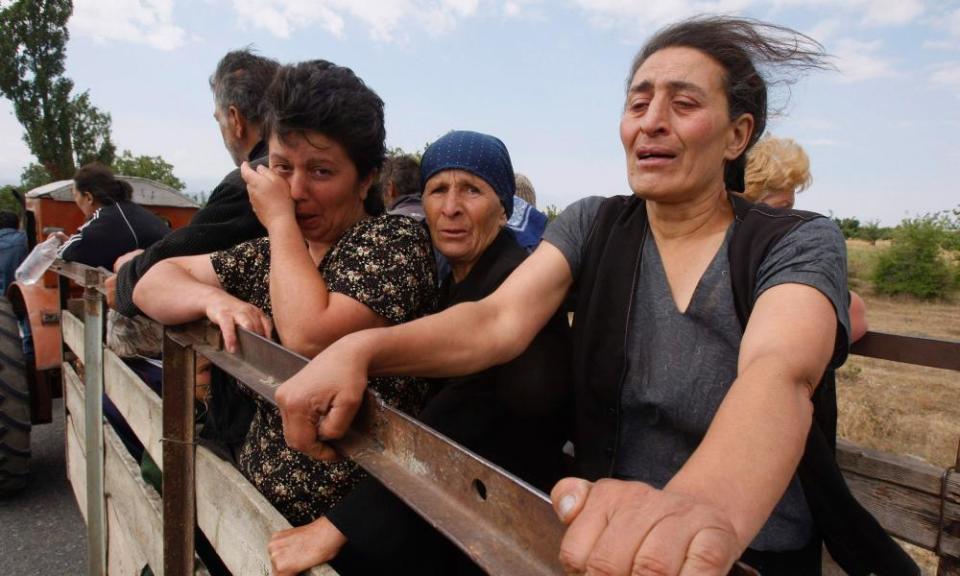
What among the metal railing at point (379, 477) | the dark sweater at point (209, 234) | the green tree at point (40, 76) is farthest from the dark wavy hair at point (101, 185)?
the green tree at point (40, 76)

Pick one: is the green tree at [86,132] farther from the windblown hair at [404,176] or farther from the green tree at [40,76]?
the windblown hair at [404,176]

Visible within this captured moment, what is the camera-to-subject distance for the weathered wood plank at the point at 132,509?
2.12m

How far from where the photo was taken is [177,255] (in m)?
2.11

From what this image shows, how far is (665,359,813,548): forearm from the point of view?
80 cm

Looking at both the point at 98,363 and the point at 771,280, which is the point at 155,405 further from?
the point at 771,280

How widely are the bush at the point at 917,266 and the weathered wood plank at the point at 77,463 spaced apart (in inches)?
907

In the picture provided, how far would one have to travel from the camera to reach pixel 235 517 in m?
1.64

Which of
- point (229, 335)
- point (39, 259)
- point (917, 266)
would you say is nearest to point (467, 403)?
point (229, 335)

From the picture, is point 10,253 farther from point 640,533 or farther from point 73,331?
point 640,533

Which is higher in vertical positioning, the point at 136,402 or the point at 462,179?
the point at 462,179

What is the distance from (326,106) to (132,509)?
174 cm

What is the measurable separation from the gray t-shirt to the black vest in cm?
3

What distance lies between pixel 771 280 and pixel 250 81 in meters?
2.08

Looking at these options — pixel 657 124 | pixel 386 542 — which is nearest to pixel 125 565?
pixel 386 542
